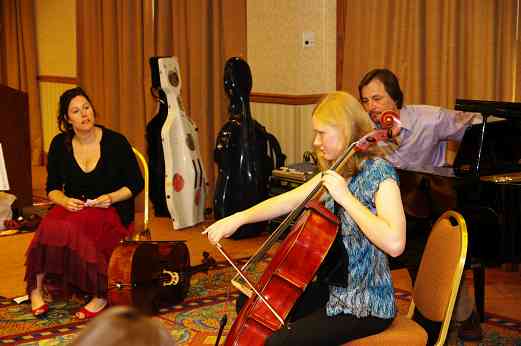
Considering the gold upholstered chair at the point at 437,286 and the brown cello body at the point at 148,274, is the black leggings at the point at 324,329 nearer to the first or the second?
the gold upholstered chair at the point at 437,286

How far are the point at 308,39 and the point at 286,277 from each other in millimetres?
3966

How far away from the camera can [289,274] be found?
226 cm

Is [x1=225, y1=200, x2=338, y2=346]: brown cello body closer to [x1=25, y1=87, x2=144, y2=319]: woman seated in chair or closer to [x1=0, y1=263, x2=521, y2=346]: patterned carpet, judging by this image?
[x1=0, y1=263, x2=521, y2=346]: patterned carpet

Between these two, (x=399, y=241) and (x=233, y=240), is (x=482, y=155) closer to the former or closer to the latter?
(x=399, y=241)

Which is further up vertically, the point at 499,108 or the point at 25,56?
→ the point at 25,56

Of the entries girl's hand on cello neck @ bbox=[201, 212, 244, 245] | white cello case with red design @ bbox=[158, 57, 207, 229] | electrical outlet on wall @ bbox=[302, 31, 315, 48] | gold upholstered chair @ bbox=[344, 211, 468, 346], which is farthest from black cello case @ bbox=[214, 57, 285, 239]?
gold upholstered chair @ bbox=[344, 211, 468, 346]

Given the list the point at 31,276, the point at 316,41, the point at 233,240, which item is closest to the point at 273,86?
the point at 316,41

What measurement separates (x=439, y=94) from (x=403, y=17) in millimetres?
541

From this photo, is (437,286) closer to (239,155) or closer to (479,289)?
(479,289)

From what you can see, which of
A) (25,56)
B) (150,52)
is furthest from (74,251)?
(25,56)

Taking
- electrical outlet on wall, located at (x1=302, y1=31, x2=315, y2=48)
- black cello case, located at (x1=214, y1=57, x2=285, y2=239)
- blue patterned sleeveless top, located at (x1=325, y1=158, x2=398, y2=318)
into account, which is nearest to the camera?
blue patterned sleeveless top, located at (x1=325, y1=158, x2=398, y2=318)

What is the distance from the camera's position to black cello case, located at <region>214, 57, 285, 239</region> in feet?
18.5

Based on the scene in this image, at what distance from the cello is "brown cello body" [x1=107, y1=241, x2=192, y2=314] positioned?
1506 mm

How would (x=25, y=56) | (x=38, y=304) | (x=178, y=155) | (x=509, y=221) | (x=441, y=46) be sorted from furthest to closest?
(x=25, y=56) < (x=178, y=155) < (x=441, y=46) < (x=38, y=304) < (x=509, y=221)
